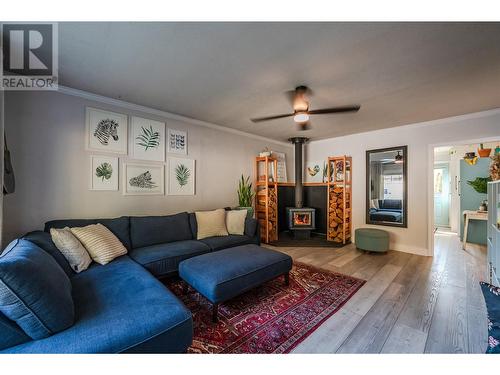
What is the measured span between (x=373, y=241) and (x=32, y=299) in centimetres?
401

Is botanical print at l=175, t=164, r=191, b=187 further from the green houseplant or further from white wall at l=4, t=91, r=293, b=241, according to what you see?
the green houseplant

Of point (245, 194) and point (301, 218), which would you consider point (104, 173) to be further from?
point (301, 218)

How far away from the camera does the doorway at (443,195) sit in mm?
5840

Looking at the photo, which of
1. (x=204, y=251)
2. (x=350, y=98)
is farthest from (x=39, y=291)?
(x=350, y=98)

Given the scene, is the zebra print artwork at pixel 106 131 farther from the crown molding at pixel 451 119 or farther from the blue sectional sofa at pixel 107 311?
the crown molding at pixel 451 119

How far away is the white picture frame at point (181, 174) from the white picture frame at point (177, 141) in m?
0.13

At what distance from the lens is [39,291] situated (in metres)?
0.99

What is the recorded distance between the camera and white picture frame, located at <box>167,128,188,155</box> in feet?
10.6

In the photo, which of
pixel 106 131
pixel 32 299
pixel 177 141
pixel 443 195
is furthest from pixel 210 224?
pixel 443 195

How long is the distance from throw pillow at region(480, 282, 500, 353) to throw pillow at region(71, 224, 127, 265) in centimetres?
269

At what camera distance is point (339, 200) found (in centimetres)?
429

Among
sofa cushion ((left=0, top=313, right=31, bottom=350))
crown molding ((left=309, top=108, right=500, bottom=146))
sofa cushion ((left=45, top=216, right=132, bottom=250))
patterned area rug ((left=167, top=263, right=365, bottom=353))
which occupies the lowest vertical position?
patterned area rug ((left=167, top=263, right=365, bottom=353))

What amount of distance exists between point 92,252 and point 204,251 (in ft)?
3.71

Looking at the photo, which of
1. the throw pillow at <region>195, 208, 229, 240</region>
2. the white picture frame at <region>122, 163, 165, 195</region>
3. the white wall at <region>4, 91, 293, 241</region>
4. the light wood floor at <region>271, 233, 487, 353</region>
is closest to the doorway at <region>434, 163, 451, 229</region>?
the light wood floor at <region>271, 233, 487, 353</region>
